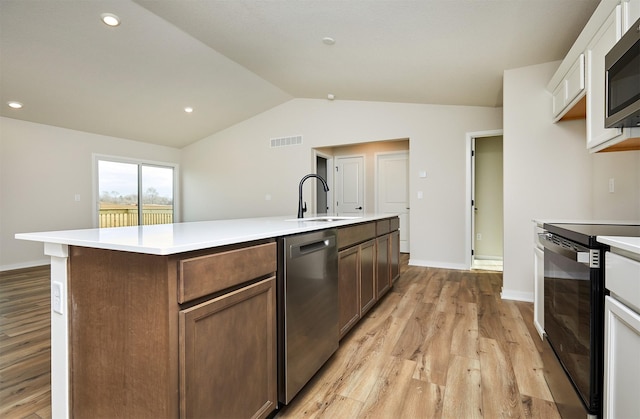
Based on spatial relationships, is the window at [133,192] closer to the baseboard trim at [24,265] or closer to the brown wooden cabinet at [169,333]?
the baseboard trim at [24,265]

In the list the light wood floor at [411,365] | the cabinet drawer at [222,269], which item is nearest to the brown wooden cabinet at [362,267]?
the light wood floor at [411,365]

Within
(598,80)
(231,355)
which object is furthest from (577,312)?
(598,80)

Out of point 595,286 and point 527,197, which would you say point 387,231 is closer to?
point 527,197

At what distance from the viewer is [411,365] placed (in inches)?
72.6

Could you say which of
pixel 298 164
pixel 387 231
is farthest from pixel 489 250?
pixel 298 164

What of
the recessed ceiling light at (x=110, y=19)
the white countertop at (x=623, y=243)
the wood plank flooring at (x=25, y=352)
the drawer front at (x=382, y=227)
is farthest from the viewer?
the recessed ceiling light at (x=110, y=19)

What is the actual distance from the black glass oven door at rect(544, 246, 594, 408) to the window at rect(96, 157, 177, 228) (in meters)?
6.62

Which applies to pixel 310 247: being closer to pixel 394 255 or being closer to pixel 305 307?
pixel 305 307

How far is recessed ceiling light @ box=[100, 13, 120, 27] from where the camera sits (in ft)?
9.54

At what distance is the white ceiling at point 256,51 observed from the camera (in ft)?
7.95

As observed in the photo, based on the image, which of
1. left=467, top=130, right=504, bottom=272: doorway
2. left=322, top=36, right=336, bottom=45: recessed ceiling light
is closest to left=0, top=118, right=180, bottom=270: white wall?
left=322, top=36, right=336, bottom=45: recessed ceiling light

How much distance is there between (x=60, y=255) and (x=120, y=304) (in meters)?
0.37

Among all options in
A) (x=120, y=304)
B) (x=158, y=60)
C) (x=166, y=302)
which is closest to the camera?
(x=166, y=302)

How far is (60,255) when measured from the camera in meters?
1.15
